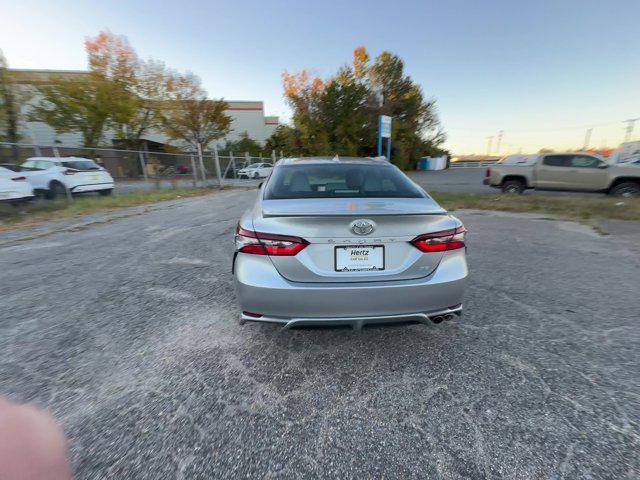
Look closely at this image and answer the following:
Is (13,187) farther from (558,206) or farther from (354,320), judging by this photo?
(558,206)

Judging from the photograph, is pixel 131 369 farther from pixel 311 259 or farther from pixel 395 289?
pixel 395 289

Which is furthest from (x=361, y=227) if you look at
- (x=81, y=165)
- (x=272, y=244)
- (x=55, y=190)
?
(x=81, y=165)

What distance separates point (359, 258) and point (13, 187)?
10280 millimetres

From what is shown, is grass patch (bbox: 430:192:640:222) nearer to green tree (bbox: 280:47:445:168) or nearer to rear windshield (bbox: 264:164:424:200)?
rear windshield (bbox: 264:164:424:200)

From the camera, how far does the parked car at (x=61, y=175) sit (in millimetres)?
9922

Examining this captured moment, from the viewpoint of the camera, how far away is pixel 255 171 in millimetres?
26109

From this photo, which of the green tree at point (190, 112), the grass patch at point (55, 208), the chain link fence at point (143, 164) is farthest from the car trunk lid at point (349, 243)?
the green tree at point (190, 112)

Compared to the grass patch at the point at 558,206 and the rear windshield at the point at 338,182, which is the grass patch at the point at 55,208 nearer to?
the rear windshield at the point at 338,182

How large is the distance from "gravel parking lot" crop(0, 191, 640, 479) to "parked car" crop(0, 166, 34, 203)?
20.6 ft

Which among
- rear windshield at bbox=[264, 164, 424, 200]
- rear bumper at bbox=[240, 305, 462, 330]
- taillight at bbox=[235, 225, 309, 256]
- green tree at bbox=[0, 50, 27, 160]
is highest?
green tree at bbox=[0, 50, 27, 160]

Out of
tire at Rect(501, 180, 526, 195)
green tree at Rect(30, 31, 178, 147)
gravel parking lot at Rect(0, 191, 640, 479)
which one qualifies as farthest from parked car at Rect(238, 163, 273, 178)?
gravel parking lot at Rect(0, 191, 640, 479)

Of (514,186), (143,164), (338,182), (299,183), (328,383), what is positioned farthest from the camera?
(143,164)

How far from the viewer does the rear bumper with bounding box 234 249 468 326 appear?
2.05m

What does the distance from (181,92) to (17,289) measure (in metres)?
32.3
